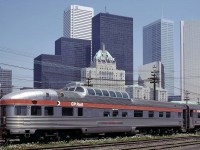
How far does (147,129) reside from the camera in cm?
4031

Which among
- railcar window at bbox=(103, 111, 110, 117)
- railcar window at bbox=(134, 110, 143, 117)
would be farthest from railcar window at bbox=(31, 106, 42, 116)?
railcar window at bbox=(134, 110, 143, 117)

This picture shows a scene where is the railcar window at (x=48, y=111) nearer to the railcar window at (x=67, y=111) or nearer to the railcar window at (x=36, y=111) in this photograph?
the railcar window at (x=36, y=111)

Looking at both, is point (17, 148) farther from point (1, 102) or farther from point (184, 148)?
point (184, 148)

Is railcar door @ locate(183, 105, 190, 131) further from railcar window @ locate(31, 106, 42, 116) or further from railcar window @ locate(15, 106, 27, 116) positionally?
railcar window @ locate(15, 106, 27, 116)

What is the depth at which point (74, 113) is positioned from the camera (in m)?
30.9

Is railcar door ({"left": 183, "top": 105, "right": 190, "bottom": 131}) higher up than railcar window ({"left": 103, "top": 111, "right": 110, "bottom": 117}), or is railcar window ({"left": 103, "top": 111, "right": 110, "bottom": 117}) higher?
railcar window ({"left": 103, "top": 111, "right": 110, "bottom": 117})

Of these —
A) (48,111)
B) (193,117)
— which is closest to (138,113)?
(48,111)

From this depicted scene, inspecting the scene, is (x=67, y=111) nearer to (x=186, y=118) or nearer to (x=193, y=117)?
(x=186, y=118)

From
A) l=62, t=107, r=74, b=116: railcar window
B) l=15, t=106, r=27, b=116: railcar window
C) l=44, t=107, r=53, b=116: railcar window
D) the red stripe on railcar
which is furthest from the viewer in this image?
l=62, t=107, r=74, b=116: railcar window

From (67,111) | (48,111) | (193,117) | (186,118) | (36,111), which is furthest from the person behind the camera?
(193,117)

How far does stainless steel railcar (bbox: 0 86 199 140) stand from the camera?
2767 cm

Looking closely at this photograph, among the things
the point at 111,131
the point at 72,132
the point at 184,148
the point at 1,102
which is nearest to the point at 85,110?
the point at 72,132

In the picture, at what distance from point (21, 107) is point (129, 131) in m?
13.1

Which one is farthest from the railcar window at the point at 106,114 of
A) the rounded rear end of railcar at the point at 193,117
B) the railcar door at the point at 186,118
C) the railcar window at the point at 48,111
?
the rounded rear end of railcar at the point at 193,117
